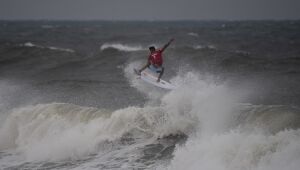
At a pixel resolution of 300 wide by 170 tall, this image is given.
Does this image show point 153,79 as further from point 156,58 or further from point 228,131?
point 228,131

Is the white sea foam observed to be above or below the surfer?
below

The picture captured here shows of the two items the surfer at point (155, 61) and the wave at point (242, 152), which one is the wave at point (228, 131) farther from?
the surfer at point (155, 61)

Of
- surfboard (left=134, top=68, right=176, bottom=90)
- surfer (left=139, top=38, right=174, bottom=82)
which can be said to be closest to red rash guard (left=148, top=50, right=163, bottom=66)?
surfer (left=139, top=38, right=174, bottom=82)

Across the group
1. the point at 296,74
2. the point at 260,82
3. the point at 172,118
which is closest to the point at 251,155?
the point at 172,118

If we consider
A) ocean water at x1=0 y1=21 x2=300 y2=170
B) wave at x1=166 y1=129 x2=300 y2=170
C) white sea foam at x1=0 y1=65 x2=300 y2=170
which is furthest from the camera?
ocean water at x1=0 y1=21 x2=300 y2=170

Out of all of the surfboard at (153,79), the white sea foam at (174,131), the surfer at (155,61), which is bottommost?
the white sea foam at (174,131)

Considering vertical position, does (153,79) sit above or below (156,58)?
below

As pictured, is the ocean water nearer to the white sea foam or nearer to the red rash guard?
the white sea foam

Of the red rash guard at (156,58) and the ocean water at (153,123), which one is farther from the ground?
the red rash guard at (156,58)

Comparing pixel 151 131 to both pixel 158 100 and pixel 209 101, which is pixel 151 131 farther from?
pixel 158 100

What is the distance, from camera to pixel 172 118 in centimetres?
1288

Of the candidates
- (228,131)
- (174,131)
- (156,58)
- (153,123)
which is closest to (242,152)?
(228,131)

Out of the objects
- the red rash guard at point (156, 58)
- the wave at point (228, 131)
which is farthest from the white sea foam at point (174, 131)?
the red rash guard at point (156, 58)

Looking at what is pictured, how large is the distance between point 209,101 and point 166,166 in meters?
3.28
